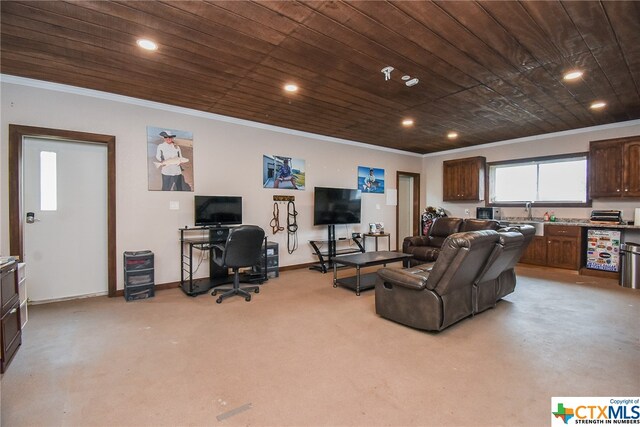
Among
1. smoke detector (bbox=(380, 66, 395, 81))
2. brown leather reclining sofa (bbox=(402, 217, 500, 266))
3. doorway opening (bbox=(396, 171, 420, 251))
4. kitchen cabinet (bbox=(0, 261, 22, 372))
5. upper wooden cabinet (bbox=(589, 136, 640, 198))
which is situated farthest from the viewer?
doorway opening (bbox=(396, 171, 420, 251))

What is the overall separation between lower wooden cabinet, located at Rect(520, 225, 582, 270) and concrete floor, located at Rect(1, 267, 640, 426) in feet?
5.85

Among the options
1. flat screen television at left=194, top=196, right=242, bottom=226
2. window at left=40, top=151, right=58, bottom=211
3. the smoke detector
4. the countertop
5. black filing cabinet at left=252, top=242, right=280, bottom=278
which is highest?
the smoke detector

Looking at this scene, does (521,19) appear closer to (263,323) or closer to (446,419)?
(446,419)

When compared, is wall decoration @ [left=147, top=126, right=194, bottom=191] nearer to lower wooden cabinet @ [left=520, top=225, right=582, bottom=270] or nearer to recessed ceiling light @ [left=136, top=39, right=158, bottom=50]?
recessed ceiling light @ [left=136, top=39, right=158, bottom=50]

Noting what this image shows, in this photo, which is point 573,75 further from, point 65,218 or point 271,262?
point 65,218

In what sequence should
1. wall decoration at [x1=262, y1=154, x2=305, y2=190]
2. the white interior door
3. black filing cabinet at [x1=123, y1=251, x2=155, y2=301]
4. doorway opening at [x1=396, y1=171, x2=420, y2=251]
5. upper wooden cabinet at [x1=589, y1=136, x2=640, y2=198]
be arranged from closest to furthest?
the white interior door
black filing cabinet at [x1=123, y1=251, x2=155, y2=301]
upper wooden cabinet at [x1=589, y1=136, x2=640, y2=198]
wall decoration at [x1=262, y1=154, x2=305, y2=190]
doorway opening at [x1=396, y1=171, x2=420, y2=251]

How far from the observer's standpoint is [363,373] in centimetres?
221

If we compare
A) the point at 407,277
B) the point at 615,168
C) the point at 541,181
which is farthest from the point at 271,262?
the point at 615,168

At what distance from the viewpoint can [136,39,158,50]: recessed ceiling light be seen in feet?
8.71

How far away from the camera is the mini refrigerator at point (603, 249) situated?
498 centimetres

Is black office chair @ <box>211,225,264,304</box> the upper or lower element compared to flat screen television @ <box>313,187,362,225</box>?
lower

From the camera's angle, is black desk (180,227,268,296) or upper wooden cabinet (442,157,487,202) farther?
upper wooden cabinet (442,157,487,202)

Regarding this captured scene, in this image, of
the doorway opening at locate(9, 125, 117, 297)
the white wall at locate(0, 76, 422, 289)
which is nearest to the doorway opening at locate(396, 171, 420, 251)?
the white wall at locate(0, 76, 422, 289)

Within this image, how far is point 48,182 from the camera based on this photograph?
3770 mm
